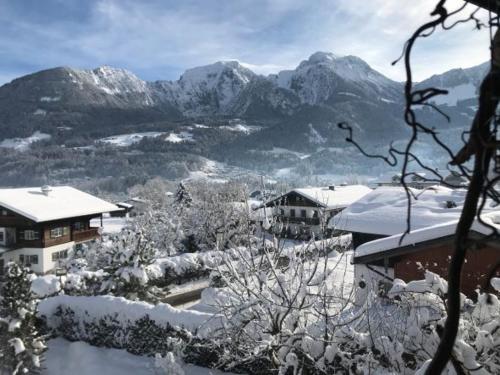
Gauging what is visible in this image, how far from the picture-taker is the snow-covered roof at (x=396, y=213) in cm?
1957

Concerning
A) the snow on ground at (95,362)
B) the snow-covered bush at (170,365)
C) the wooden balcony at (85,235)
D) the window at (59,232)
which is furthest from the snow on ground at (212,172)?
the snow-covered bush at (170,365)

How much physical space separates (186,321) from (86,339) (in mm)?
5231

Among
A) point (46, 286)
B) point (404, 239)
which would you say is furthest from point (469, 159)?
point (46, 286)

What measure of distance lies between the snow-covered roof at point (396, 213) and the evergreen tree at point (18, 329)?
41.1ft

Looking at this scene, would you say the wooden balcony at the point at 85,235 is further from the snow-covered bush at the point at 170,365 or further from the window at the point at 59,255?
the snow-covered bush at the point at 170,365

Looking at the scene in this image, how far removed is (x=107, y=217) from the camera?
93.5 metres

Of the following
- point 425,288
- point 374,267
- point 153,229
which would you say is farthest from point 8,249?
point 425,288

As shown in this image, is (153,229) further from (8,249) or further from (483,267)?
(483,267)

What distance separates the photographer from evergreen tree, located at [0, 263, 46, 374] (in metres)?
13.1

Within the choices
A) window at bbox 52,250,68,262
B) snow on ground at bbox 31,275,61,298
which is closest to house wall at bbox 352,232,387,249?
snow on ground at bbox 31,275,61,298

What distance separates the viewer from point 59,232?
113 feet

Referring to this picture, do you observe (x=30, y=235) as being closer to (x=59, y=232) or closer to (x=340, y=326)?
(x=59, y=232)

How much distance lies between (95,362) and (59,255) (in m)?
22.5

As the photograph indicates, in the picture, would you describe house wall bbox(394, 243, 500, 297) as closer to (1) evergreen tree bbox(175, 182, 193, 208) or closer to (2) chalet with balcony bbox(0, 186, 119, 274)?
(2) chalet with balcony bbox(0, 186, 119, 274)
